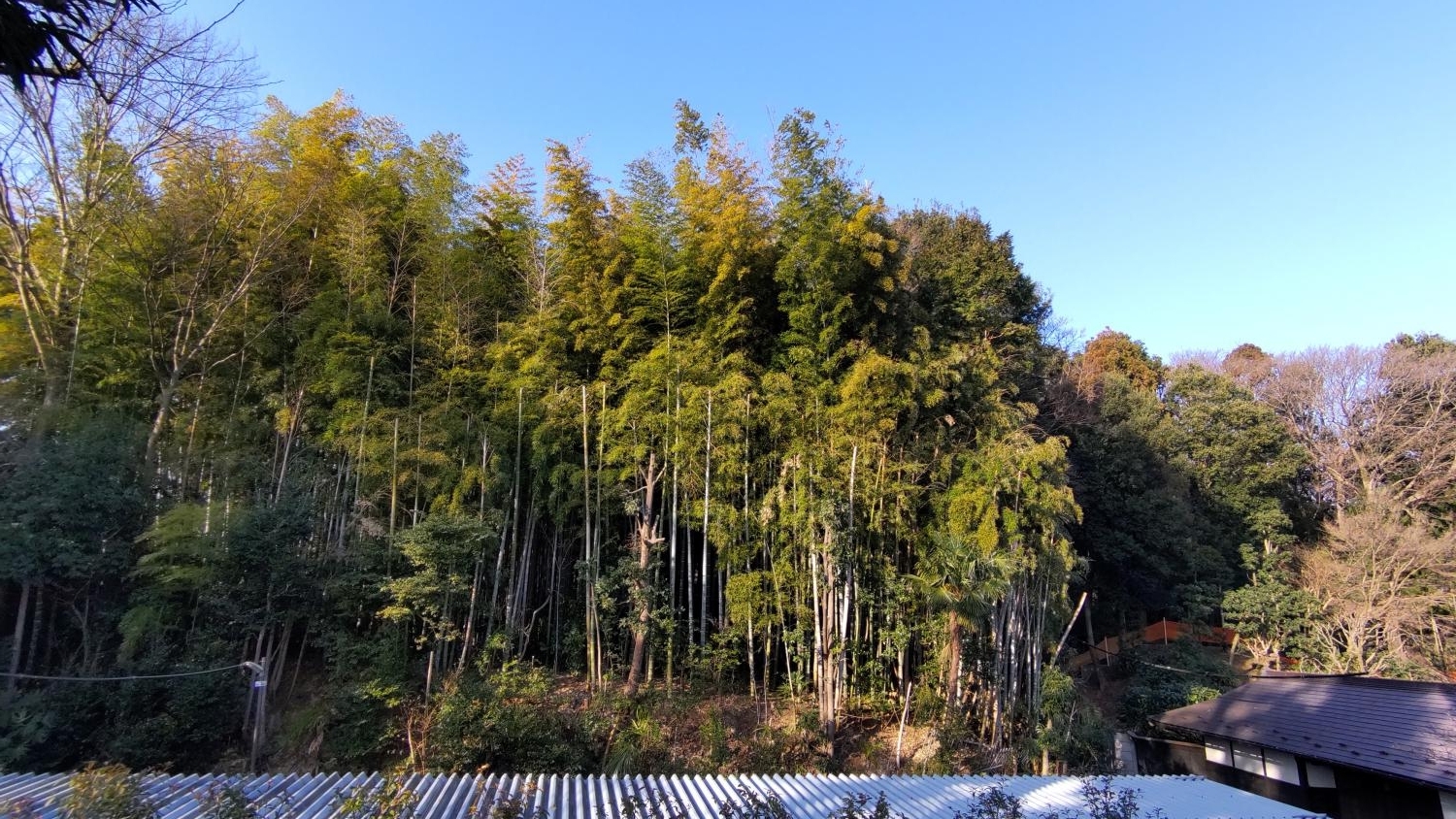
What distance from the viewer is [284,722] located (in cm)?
757

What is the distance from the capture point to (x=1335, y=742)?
6301 mm

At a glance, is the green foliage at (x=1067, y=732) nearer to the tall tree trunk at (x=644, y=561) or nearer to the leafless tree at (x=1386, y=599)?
the tall tree trunk at (x=644, y=561)

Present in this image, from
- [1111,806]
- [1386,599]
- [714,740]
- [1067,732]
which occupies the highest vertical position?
[1386,599]

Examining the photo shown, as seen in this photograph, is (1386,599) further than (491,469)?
Yes

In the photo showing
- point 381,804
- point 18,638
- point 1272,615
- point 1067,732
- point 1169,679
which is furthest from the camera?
point 1272,615

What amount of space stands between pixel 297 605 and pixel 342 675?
1.02m

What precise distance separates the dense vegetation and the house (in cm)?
151

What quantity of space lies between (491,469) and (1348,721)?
984cm

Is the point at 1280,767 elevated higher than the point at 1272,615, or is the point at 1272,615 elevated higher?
the point at 1272,615

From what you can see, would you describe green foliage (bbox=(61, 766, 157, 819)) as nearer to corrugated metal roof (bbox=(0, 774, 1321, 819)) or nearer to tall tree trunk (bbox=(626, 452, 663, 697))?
corrugated metal roof (bbox=(0, 774, 1321, 819))

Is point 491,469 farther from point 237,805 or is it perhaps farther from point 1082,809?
point 1082,809

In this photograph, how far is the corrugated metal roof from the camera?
11.6 feet

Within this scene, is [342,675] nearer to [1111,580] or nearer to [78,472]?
[78,472]

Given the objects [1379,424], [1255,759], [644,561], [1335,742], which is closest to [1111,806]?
[1335,742]
